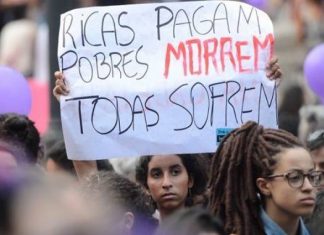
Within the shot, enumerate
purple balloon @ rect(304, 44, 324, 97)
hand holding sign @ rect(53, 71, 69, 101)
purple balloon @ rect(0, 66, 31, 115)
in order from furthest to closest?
purple balloon @ rect(304, 44, 324, 97), purple balloon @ rect(0, 66, 31, 115), hand holding sign @ rect(53, 71, 69, 101)

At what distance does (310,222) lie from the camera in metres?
5.11

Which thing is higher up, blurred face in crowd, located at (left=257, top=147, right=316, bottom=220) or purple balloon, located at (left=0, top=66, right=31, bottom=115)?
purple balloon, located at (left=0, top=66, right=31, bottom=115)

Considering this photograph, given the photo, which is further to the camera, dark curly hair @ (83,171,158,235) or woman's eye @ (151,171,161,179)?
woman's eye @ (151,171,161,179)

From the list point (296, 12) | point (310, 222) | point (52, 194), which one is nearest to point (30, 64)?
point (296, 12)

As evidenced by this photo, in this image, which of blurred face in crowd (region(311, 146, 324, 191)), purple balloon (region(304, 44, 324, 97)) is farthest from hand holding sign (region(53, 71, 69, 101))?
purple balloon (region(304, 44, 324, 97))

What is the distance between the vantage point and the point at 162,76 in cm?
582

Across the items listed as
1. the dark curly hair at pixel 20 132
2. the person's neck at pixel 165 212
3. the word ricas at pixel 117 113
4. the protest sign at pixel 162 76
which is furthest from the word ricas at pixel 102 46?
the person's neck at pixel 165 212

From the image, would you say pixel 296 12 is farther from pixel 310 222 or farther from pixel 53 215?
pixel 53 215

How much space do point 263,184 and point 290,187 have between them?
11 centimetres

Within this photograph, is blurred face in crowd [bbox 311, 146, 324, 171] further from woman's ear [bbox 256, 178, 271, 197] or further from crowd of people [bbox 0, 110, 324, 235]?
woman's ear [bbox 256, 178, 271, 197]

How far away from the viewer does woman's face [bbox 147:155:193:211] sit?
5699 millimetres

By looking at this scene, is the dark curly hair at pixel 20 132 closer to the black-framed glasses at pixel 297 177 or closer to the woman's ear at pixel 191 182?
the woman's ear at pixel 191 182

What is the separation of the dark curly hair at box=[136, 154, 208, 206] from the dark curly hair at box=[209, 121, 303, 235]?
991 mm

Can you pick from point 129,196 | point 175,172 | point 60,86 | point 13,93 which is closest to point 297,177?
point 129,196
